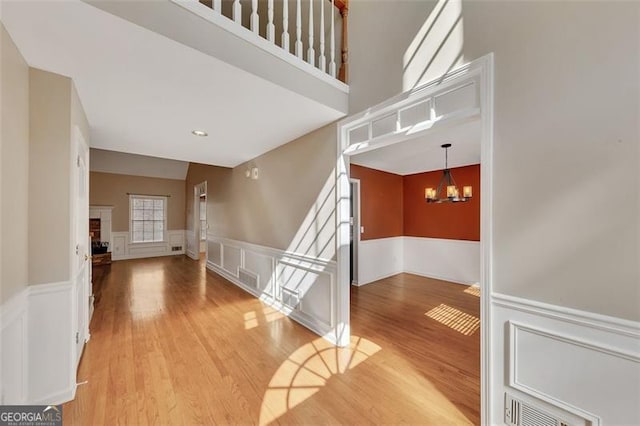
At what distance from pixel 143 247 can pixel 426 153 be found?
27.7 ft

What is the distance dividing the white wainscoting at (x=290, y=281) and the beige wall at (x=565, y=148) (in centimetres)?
169

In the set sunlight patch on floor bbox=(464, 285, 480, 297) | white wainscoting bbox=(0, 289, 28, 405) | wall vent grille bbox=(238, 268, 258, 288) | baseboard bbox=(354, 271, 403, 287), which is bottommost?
sunlight patch on floor bbox=(464, 285, 480, 297)

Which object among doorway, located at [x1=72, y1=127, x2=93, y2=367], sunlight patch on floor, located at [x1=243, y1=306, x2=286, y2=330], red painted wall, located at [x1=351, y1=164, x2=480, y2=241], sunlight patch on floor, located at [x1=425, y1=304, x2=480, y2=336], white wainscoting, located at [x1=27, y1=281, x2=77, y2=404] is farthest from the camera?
red painted wall, located at [x1=351, y1=164, x2=480, y2=241]

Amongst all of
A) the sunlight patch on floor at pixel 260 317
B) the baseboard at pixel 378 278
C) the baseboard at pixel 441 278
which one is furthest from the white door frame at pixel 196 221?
the baseboard at pixel 441 278

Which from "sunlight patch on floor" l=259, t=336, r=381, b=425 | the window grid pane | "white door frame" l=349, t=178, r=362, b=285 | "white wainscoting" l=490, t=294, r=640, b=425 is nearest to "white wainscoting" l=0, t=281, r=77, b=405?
"sunlight patch on floor" l=259, t=336, r=381, b=425

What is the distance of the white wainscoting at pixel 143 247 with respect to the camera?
7.46 metres

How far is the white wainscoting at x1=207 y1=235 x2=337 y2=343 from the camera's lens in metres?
2.75

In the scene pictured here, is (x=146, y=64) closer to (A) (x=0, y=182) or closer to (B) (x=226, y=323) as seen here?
(A) (x=0, y=182)

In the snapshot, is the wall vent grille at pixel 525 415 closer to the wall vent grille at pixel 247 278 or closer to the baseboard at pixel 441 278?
the wall vent grille at pixel 247 278

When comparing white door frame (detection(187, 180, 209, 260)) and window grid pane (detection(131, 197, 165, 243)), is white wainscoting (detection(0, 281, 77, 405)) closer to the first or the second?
white door frame (detection(187, 180, 209, 260))

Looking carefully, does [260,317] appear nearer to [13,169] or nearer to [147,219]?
[13,169]

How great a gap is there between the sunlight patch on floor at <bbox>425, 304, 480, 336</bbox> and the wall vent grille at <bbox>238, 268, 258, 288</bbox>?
105 inches

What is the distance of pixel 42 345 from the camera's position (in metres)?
1.74

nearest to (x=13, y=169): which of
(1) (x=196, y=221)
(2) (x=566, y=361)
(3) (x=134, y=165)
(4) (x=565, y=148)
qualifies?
(4) (x=565, y=148)
